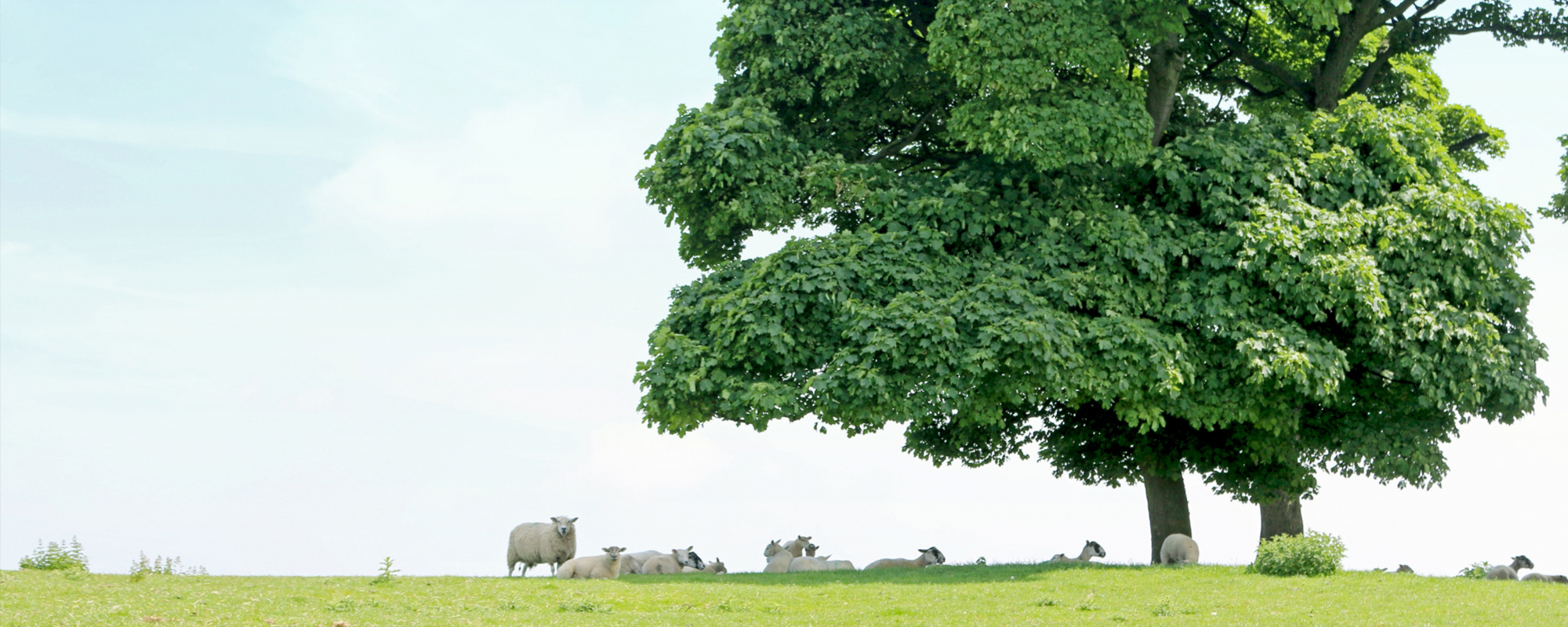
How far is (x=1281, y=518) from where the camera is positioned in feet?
97.3

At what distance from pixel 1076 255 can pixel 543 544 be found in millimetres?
11998

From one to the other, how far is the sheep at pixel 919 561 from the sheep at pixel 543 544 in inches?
259

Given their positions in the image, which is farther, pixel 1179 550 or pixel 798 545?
pixel 798 545

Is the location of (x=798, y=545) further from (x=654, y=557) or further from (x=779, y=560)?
(x=654, y=557)

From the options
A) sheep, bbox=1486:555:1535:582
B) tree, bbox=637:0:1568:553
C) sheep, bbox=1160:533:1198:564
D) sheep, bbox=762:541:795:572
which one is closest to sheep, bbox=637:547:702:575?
sheep, bbox=762:541:795:572

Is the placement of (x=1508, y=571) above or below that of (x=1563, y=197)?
below

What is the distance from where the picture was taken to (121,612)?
15406 mm

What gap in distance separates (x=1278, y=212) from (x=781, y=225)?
957 cm

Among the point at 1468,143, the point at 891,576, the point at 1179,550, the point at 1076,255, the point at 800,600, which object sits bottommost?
the point at 800,600

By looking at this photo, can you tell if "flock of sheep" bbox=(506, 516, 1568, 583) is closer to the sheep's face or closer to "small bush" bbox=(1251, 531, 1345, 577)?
the sheep's face

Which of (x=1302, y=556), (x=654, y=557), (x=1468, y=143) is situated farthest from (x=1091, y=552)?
(x=1468, y=143)

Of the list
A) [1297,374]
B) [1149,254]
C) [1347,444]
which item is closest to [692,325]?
[1149,254]

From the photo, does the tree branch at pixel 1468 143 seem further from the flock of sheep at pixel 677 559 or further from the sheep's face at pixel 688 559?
the sheep's face at pixel 688 559

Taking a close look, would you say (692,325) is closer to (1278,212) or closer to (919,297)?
(919,297)
